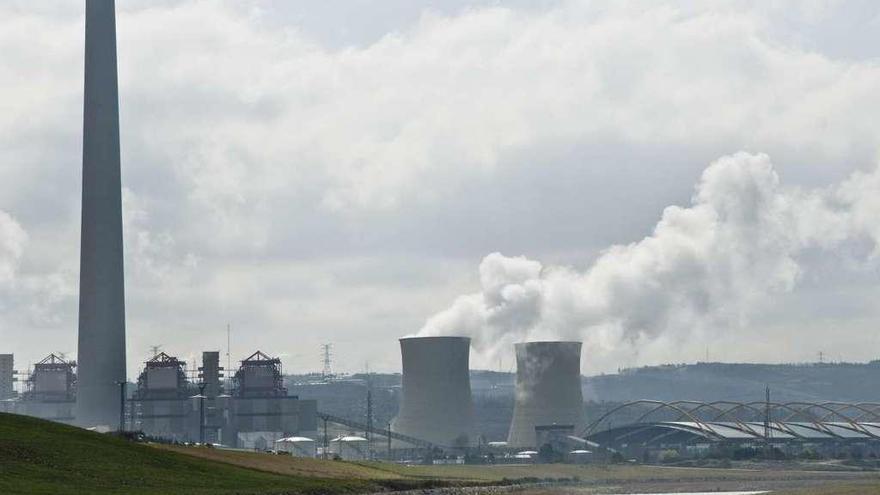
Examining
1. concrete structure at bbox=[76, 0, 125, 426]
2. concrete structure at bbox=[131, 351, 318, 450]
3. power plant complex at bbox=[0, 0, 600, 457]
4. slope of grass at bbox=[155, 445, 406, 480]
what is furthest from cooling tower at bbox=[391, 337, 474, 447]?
slope of grass at bbox=[155, 445, 406, 480]

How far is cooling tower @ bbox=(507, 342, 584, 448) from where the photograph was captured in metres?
164

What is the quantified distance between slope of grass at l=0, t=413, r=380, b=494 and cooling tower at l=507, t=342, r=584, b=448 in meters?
86.6

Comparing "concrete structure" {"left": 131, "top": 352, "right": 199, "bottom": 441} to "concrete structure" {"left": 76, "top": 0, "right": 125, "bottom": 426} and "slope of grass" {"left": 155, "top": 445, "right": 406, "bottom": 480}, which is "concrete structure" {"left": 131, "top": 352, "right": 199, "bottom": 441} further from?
"slope of grass" {"left": 155, "top": 445, "right": 406, "bottom": 480}

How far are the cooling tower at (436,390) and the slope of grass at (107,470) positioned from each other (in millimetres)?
76184

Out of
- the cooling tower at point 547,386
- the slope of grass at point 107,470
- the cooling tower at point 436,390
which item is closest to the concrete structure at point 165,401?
the cooling tower at point 436,390

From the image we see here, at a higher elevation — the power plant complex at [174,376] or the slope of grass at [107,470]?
the power plant complex at [174,376]

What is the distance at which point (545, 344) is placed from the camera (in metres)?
163

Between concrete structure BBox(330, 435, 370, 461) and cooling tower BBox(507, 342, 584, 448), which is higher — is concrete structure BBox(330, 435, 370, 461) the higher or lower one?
the lower one

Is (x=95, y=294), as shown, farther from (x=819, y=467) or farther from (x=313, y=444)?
(x=819, y=467)

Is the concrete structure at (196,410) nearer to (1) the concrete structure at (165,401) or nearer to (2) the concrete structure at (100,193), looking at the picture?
(1) the concrete structure at (165,401)

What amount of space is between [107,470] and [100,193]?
225 ft

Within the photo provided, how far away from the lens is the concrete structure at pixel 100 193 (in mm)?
126438

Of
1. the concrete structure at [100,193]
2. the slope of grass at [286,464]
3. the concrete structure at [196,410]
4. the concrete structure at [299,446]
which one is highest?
the concrete structure at [100,193]

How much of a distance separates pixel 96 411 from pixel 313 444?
155 feet
